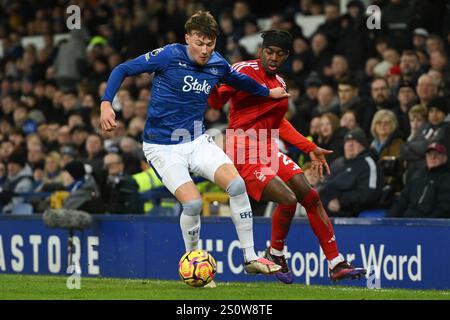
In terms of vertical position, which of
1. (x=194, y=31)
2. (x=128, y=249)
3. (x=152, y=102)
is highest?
(x=194, y=31)

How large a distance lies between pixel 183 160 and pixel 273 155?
4.26ft

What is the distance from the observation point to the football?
9688 millimetres

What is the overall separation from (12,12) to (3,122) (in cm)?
555

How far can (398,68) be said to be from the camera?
15508 millimetres

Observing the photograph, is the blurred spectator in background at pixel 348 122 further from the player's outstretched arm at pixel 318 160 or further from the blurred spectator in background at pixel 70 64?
the blurred spectator in background at pixel 70 64

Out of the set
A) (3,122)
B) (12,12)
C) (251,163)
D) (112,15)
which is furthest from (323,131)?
(12,12)

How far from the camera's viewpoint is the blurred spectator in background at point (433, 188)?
41.0 ft

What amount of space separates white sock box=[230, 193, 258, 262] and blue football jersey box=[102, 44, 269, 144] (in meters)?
0.70

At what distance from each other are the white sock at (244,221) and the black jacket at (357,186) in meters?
3.47

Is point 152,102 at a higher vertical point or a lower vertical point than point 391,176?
higher

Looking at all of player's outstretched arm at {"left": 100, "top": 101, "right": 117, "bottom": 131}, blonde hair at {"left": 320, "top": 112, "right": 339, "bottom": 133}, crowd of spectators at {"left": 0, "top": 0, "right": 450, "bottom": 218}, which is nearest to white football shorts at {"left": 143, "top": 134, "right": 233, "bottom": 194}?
player's outstretched arm at {"left": 100, "top": 101, "right": 117, "bottom": 131}

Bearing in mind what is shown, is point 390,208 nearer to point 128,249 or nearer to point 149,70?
point 128,249

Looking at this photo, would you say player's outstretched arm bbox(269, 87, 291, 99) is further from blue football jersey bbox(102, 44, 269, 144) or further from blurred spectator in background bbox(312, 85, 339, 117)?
blurred spectator in background bbox(312, 85, 339, 117)

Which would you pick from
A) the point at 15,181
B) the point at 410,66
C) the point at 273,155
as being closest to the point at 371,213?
the point at 410,66
